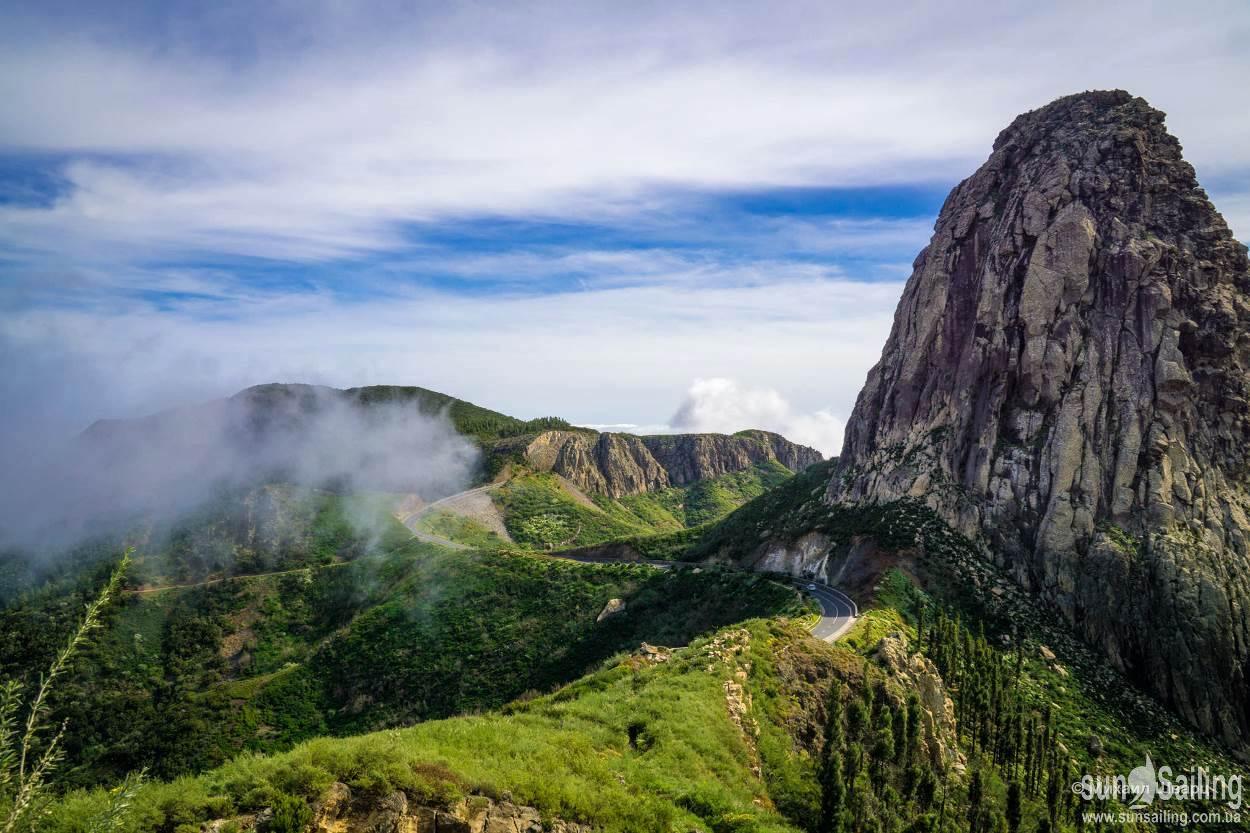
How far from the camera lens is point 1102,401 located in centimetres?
6931

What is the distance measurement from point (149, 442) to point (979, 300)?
154978 millimetres

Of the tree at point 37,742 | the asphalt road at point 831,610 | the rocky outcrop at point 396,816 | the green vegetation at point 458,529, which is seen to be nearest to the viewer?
the tree at point 37,742

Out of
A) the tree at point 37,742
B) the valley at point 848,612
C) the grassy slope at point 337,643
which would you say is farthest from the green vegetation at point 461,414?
the tree at point 37,742

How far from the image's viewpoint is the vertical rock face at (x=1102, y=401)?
197 ft

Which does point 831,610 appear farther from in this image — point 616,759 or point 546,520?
point 546,520

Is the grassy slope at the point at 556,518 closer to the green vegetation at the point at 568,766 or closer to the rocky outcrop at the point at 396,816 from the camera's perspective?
the green vegetation at the point at 568,766

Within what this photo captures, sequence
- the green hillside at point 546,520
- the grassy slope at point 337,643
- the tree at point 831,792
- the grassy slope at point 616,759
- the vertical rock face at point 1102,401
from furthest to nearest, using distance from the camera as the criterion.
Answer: the green hillside at point 546,520 → the vertical rock face at point 1102,401 → the grassy slope at point 337,643 → the tree at point 831,792 → the grassy slope at point 616,759

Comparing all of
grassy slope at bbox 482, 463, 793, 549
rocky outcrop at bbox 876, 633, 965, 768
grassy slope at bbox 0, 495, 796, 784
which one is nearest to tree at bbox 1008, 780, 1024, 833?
rocky outcrop at bbox 876, 633, 965, 768

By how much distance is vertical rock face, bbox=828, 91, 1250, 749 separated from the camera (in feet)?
197

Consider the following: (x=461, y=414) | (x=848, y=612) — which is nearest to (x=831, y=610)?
(x=848, y=612)

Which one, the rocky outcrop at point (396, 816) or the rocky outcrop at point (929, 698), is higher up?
the rocky outcrop at point (396, 816)

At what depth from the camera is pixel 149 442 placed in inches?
5320

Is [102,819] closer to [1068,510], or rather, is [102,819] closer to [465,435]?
[1068,510]

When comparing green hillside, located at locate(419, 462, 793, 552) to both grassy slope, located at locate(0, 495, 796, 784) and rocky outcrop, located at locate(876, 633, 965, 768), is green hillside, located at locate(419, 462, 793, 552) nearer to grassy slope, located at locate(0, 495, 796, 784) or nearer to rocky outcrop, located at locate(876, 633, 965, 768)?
grassy slope, located at locate(0, 495, 796, 784)
